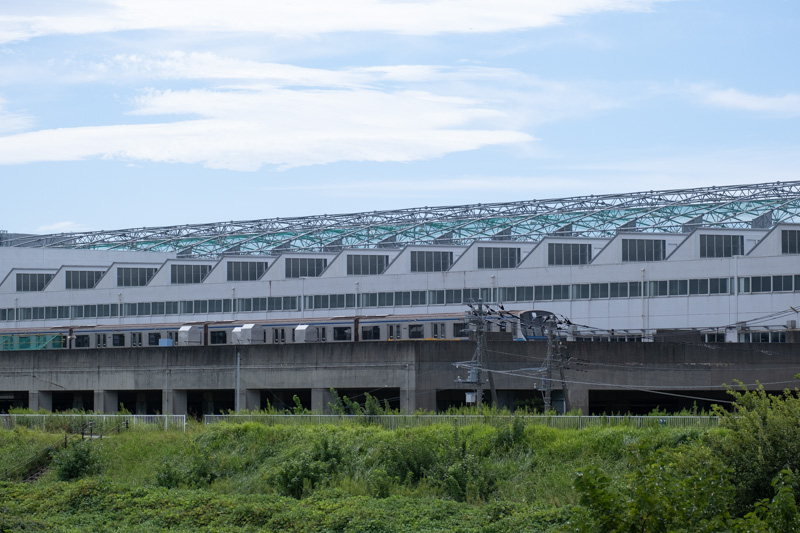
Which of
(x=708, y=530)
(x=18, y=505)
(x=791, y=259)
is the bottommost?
(x=18, y=505)

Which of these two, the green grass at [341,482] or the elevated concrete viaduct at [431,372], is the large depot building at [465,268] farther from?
the green grass at [341,482]

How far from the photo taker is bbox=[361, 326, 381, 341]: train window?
68625mm

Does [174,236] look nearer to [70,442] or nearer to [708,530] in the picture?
[70,442]

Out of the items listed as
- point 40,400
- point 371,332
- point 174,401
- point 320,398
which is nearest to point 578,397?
point 320,398

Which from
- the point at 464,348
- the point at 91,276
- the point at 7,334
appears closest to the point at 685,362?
the point at 464,348

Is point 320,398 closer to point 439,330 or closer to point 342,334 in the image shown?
point 439,330

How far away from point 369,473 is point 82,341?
54.7 meters

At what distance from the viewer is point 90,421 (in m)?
43.2

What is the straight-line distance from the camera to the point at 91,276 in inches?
3875

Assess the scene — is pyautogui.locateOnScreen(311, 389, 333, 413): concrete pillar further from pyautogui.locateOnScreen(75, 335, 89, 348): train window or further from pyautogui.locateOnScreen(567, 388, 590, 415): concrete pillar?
pyautogui.locateOnScreen(75, 335, 89, 348): train window

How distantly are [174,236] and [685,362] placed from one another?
246ft

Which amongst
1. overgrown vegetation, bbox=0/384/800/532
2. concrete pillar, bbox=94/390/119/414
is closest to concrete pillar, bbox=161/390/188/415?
concrete pillar, bbox=94/390/119/414

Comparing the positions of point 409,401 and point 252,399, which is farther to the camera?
point 252,399

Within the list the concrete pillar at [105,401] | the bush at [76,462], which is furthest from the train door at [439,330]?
the bush at [76,462]
